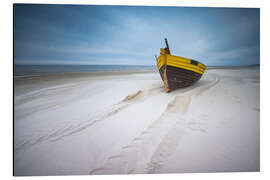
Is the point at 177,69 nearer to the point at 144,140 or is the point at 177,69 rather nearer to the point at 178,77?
the point at 178,77

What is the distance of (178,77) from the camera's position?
3.18 metres

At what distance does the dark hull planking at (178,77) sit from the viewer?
303cm

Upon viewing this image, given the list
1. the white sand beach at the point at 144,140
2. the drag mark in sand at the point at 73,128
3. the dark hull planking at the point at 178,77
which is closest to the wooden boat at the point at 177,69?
the dark hull planking at the point at 178,77

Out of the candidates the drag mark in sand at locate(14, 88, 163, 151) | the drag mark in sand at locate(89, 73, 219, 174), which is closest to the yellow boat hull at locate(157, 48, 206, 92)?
the drag mark in sand at locate(14, 88, 163, 151)

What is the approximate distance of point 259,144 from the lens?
5.62 feet

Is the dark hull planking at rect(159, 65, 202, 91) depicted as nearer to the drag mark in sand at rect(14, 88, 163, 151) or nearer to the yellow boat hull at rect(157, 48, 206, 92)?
the yellow boat hull at rect(157, 48, 206, 92)

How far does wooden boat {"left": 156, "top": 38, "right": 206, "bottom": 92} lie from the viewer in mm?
2896

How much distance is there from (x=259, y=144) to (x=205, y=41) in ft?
7.67

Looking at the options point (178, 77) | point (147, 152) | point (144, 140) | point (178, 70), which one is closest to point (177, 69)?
point (178, 70)

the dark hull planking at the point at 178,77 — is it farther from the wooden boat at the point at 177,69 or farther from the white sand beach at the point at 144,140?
the white sand beach at the point at 144,140
